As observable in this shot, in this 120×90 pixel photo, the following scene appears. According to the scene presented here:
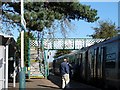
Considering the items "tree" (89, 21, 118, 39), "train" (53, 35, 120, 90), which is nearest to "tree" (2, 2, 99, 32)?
"train" (53, 35, 120, 90)

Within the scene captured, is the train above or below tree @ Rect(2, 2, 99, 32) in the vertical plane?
below

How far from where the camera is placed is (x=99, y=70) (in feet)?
77.7

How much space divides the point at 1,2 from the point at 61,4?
419 cm

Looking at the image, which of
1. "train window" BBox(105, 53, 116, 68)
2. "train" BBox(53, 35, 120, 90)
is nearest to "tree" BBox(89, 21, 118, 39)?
"train" BBox(53, 35, 120, 90)

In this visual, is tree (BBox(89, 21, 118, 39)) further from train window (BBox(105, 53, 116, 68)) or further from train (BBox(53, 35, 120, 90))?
train window (BBox(105, 53, 116, 68))

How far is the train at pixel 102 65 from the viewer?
19.1m

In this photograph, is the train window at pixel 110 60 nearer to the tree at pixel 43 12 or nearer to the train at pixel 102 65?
the train at pixel 102 65

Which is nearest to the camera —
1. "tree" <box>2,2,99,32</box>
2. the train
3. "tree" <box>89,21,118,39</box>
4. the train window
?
the train

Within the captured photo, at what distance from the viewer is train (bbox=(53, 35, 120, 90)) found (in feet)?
62.6

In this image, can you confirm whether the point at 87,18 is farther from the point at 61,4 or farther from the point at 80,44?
the point at 80,44

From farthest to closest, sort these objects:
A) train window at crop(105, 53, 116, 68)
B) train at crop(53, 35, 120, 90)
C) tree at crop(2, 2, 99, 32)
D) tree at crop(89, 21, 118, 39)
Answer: tree at crop(89, 21, 118, 39) → tree at crop(2, 2, 99, 32) → train window at crop(105, 53, 116, 68) → train at crop(53, 35, 120, 90)

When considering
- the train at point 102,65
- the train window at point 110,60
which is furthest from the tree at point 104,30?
the train window at point 110,60

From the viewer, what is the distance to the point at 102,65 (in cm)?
2262

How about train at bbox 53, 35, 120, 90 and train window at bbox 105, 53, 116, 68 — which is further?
train window at bbox 105, 53, 116, 68
